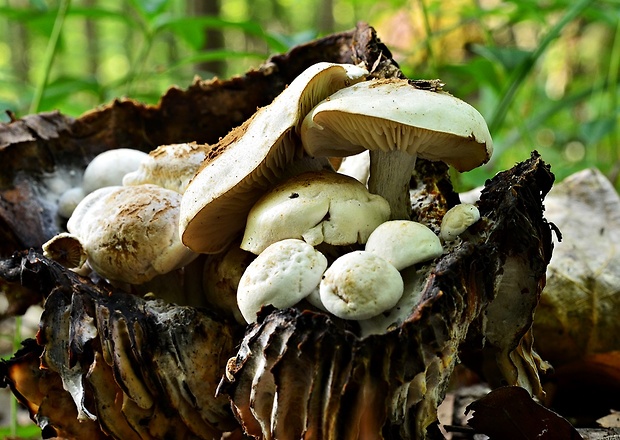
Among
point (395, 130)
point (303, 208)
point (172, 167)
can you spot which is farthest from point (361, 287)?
point (172, 167)

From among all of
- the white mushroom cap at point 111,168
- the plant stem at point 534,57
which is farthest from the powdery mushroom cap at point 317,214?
the plant stem at point 534,57

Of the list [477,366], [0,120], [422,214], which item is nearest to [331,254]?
[422,214]

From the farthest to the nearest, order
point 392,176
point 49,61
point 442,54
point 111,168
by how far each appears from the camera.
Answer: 1. point 442,54
2. point 49,61
3. point 111,168
4. point 392,176

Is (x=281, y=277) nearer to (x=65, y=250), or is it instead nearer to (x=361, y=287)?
(x=361, y=287)

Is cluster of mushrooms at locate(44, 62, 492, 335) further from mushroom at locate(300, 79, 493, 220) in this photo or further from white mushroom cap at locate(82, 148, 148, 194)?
white mushroom cap at locate(82, 148, 148, 194)

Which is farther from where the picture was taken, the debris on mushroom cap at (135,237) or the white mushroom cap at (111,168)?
the white mushroom cap at (111,168)

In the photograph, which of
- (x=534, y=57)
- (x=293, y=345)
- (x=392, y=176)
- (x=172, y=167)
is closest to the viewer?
(x=293, y=345)

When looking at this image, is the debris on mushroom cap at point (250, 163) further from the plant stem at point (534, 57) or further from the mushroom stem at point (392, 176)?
the plant stem at point (534, 57)
